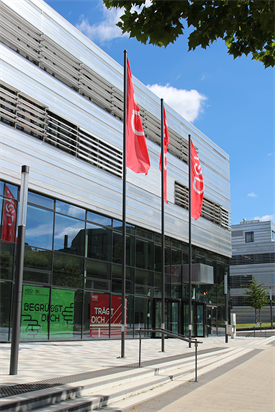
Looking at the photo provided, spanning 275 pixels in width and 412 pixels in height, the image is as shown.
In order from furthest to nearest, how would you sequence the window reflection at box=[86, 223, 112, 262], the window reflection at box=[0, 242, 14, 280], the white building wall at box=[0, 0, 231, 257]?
1. the window reflection at box=[86, 223, 112, 262]
2. the white building wall at box=[0, 0, 231, 257]
3. the window reflection at box=[0, 242, 14, 280]

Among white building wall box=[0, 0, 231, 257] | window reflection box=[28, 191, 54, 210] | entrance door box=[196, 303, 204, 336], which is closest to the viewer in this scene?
white building wall box=[0, 0, 231, 257]

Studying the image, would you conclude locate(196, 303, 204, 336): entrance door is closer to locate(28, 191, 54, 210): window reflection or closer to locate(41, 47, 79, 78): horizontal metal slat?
locate(28, 191, 54, 210): window reflection

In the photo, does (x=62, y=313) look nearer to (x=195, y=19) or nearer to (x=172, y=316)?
(x=172, y=316)

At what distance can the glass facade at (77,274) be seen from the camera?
1809cm

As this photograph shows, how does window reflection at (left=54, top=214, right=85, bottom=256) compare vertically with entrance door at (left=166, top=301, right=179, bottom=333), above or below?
above

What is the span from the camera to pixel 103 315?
23.3 m

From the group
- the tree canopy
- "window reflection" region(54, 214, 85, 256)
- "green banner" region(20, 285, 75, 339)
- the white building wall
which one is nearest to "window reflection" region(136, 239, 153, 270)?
the white building wall

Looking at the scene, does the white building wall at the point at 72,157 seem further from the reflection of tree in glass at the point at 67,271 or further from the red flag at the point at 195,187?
the red flag at the point at 195,187

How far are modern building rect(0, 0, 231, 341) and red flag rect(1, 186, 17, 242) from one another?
0.05 m

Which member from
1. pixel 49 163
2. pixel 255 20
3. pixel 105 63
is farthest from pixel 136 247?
pixel 255 20

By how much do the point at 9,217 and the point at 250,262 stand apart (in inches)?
2609

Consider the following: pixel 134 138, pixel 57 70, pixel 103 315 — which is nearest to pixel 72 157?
pixel 57 70

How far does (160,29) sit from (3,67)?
13.3 meters

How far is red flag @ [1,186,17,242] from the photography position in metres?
17.6
